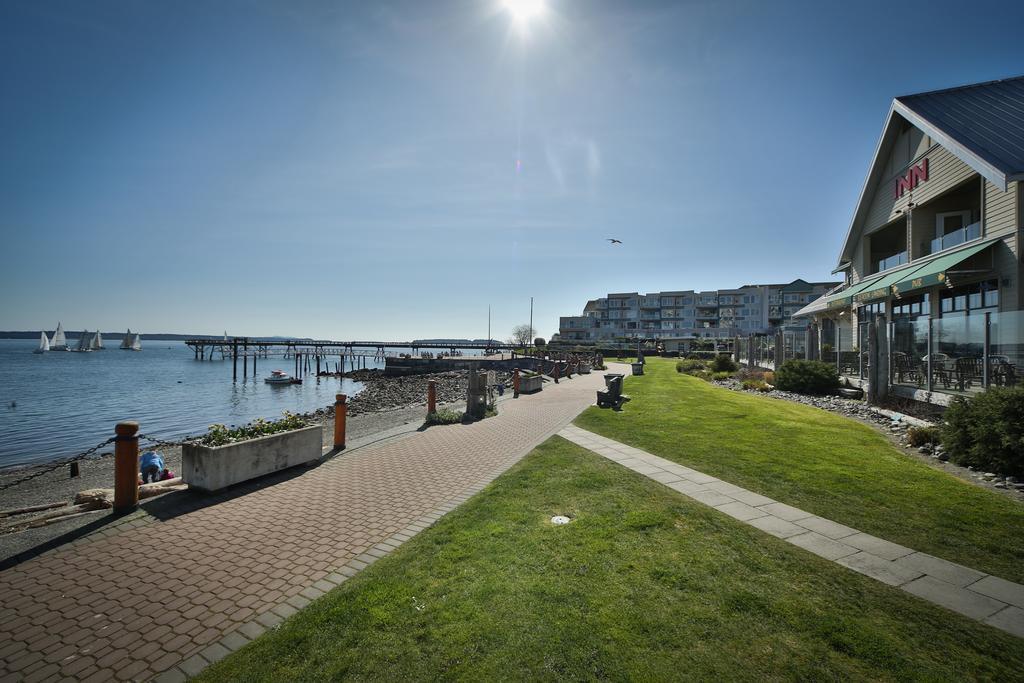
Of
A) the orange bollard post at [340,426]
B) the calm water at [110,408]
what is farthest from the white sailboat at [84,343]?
the orange bollard post at [340,426]

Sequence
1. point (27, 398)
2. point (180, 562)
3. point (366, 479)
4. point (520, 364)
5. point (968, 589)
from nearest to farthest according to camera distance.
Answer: point (968, 589) → point (180, 562) → point (366, 479) → point (27, 398) → point (520, 364)

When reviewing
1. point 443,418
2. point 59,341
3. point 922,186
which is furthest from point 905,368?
point 59,341

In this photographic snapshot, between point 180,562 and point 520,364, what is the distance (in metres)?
47.1

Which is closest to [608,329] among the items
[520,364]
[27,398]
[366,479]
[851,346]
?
[520,364]

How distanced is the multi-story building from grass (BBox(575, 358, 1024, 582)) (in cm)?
7002

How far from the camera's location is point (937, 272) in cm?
1313

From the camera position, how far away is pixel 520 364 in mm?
51688

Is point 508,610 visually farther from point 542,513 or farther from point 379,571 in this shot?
point 542,513

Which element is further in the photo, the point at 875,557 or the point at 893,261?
the point at 893,261

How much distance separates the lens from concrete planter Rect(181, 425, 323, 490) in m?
6.86

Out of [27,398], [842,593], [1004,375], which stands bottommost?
[27,398]

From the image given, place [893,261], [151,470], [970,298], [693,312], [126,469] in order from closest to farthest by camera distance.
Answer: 1. [126,469]
2. [151,470]
3. [970,298]
4. [893,261]
5. [693,312]

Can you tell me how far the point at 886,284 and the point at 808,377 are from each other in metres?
4.21

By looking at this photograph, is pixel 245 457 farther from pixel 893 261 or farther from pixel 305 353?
pixel 305 353
